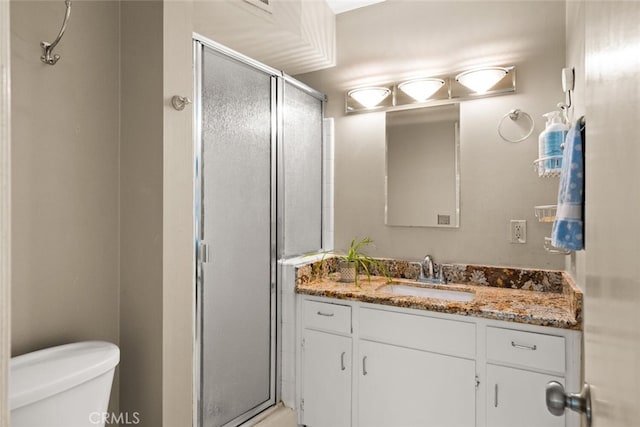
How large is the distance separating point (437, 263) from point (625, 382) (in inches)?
82.5

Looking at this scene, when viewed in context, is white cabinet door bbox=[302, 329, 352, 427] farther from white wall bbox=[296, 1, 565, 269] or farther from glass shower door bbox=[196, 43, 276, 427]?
white wall bbox=[296, 1, 565, 269]

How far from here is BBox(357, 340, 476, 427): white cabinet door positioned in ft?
5.90

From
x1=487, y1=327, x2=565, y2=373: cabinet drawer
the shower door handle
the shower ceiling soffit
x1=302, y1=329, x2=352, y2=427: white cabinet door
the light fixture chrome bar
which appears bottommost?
x1=302, y1=329, x2=352, y2=427: white cabinet door

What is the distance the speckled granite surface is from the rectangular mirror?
32cm

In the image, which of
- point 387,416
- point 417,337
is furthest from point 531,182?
point 387,416

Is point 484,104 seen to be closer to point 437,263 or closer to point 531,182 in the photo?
point 531,182

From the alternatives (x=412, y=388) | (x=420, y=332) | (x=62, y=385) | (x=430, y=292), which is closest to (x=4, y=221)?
(x=62, y=385)

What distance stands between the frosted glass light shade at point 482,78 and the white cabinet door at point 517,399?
1503 millimetres

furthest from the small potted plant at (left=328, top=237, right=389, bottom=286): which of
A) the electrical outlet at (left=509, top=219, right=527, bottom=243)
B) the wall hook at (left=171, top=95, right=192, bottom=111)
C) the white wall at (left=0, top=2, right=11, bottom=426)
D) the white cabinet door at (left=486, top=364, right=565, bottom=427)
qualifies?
the white wall at (left=0, top=2, right=11, bottom=426)

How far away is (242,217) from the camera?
2.04 meters

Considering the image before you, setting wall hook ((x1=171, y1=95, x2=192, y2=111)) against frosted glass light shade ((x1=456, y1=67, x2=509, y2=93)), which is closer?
wall hook ((x1=171, y1=95, x2=192, y2=111))

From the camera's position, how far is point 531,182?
7.08 ft

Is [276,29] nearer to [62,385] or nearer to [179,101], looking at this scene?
[179,101]

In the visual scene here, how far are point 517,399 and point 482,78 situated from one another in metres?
1.65
